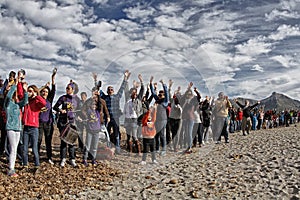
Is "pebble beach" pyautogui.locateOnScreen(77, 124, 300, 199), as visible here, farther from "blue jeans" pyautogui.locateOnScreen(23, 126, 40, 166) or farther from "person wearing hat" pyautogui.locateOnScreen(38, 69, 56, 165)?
"blue jeans" pyautogui.locateOnScreen(23, 126, 40, 166)

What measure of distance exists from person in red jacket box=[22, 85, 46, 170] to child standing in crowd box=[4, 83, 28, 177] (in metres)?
0.57

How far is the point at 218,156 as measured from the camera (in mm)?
11922

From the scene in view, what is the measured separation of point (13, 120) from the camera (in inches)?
→ 348

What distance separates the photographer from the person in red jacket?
31.3 ft

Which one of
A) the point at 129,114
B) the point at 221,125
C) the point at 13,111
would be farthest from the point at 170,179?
the point at 221,125

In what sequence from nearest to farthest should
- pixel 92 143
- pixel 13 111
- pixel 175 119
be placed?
1. pixel 13 111
2. pixel 92 143
3. pixel 175 119

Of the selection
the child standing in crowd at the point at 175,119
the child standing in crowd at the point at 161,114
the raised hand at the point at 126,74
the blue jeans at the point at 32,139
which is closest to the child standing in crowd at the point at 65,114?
the blue jeans at the point at 32,139

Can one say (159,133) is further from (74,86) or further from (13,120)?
(13,120)

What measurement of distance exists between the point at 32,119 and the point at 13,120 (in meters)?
0.79

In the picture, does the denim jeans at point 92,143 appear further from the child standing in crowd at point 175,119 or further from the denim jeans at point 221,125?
the denim jeans at point 221,125

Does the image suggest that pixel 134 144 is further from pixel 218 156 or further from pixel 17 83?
pixel 17 83

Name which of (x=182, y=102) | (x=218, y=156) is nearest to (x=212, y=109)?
(x=182, y=102)

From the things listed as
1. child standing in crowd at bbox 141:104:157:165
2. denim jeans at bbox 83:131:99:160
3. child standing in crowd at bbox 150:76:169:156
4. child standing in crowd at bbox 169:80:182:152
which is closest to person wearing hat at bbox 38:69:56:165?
denim jeans at bbox 83:131:99:160

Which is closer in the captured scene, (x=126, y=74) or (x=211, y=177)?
(x=211, y=177)
